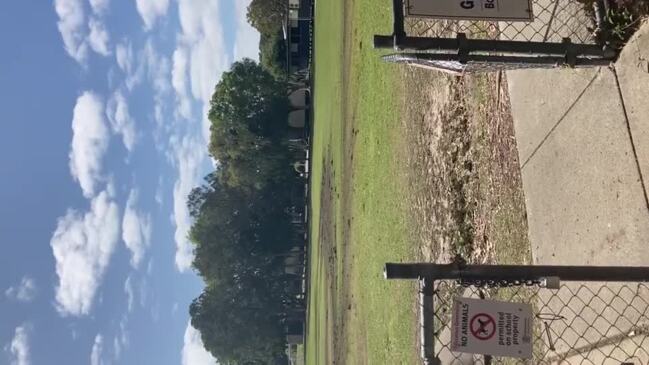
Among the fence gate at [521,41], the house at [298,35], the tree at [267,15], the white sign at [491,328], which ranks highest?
the tree at [267,15]

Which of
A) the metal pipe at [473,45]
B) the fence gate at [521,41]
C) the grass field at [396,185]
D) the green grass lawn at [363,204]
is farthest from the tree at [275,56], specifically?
the metal pipe at [473,45]

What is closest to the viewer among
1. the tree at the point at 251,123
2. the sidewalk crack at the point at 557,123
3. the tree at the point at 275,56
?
the sidewalk crack at the point at 557,123

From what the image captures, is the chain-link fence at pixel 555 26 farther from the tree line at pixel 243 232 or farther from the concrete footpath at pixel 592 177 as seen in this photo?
the tree line at pixel 243 232

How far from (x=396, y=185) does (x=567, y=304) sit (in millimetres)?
6491

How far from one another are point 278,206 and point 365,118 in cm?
3893

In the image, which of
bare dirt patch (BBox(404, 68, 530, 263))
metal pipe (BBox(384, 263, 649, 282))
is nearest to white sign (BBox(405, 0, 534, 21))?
metal pipe (BBox(384, 263, 649, 282))

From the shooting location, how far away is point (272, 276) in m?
58.8

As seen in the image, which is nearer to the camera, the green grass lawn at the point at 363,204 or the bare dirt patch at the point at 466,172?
the bare dirt patch at the point at 466,172

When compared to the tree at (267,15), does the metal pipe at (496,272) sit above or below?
below

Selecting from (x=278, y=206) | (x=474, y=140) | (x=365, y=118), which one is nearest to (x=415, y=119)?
(x=474, y=140)

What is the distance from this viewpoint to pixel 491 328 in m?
3.79

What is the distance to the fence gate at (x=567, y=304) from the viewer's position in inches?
149

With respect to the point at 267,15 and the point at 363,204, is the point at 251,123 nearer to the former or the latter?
the point at 267,15

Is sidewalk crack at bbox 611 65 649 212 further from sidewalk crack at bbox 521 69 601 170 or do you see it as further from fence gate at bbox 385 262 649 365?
fence gate at bbox 385 262 649 365
